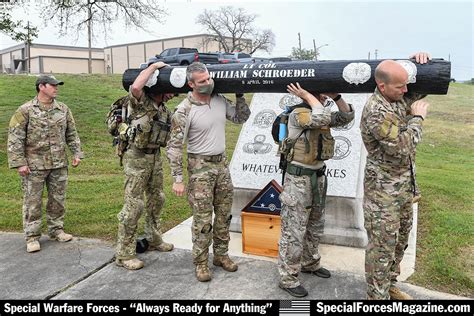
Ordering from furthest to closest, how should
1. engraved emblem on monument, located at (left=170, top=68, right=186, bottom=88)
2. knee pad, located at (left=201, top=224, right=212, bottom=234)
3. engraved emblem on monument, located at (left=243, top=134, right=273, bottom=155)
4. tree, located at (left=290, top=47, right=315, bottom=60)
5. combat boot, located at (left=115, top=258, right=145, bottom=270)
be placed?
tree, located at (left=290, top=47, right=315, bottom=60) → engraved emblem on monument, located at (left=243, top=134, right=273, bottom=155) → combat boot, located at (left=115, top=258, right=145, bottom=270) → engraved emblem on monument, located at (left=170, top=68, right=186, bottom=88) → knee pad, located at (left=201, top=224, right=212, bottom=234)

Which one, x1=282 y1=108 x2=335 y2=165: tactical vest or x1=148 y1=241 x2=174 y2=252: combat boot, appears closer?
x1=282 y1=108 x2=335 y2=165: tactical vest

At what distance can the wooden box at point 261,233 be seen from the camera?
175 inches

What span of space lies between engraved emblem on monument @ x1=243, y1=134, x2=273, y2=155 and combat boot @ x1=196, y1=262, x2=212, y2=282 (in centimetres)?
186

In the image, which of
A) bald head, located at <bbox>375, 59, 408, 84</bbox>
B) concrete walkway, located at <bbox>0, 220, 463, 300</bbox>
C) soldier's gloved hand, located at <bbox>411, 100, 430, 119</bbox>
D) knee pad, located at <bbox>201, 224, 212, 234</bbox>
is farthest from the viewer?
knee pad, located at <bbox>201, 224, 212, 234</bbox>

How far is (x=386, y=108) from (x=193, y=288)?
221 cm

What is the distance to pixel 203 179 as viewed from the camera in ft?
12.9

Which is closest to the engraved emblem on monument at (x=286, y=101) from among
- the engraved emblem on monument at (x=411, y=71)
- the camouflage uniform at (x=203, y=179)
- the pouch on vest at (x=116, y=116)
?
the camouflage uniform at (x=203, y=179)

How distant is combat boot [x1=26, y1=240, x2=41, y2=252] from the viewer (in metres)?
4.77

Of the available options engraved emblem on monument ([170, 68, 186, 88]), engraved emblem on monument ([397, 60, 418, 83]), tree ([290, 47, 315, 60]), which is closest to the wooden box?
engraved emblem on monument ([170, 68, 186, 88])

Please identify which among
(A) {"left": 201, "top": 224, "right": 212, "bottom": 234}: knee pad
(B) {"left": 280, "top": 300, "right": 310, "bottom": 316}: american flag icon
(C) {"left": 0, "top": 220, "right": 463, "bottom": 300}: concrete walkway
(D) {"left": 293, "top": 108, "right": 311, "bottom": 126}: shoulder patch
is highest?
(D) {"left": 293, "top": 108, "right": 311, "bottom": 126}: shoulder patch

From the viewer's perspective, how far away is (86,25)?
44.2 ft

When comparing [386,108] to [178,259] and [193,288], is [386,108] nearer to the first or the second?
[193,288]

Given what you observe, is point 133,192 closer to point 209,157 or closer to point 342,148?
point 209,157

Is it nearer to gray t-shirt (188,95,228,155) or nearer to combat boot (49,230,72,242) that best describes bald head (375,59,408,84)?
gray t-shirt (188,95,228,155)
